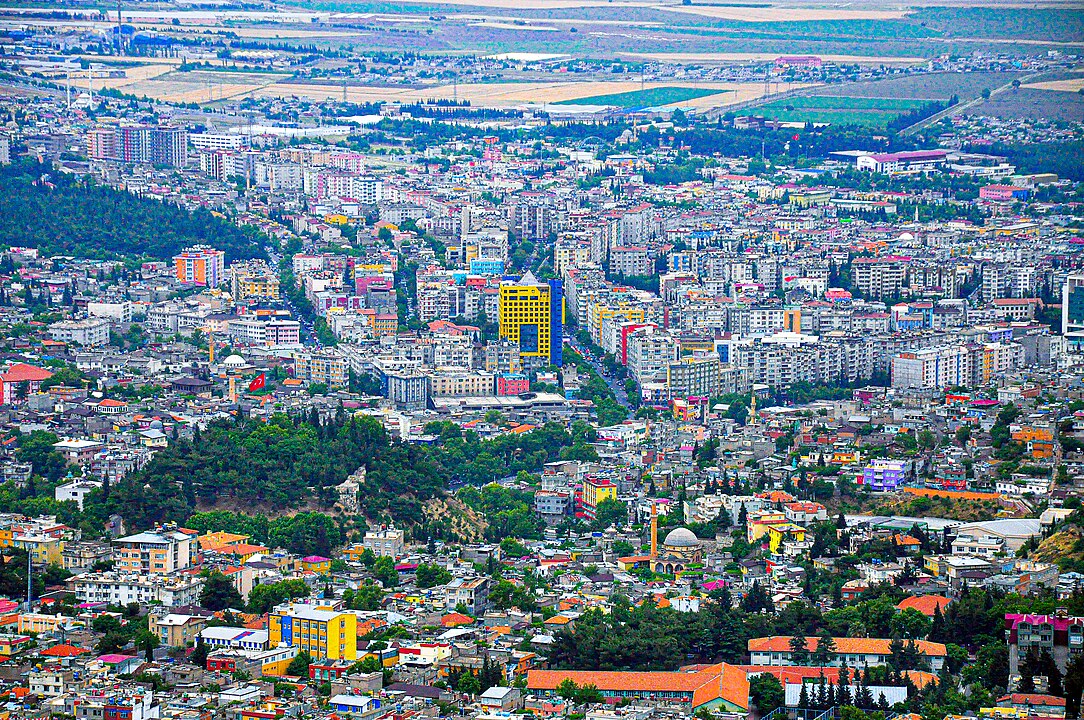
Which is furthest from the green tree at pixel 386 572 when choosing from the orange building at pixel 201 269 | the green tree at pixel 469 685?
the orange building at pixel 201 269

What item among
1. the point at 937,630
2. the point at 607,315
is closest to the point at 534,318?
the point at 607,315

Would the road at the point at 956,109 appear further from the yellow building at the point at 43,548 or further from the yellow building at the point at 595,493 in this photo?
the yellow building at the point at 43,548

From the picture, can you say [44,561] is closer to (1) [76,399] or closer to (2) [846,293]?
(1) [76,399]

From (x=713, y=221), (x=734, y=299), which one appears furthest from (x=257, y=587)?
(x=713, y=221)

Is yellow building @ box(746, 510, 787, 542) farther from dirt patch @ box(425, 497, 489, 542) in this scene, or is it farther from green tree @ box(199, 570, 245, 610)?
green tree @ box(199, 570, 245, 610)

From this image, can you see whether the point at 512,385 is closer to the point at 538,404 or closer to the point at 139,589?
the point at 538,404
